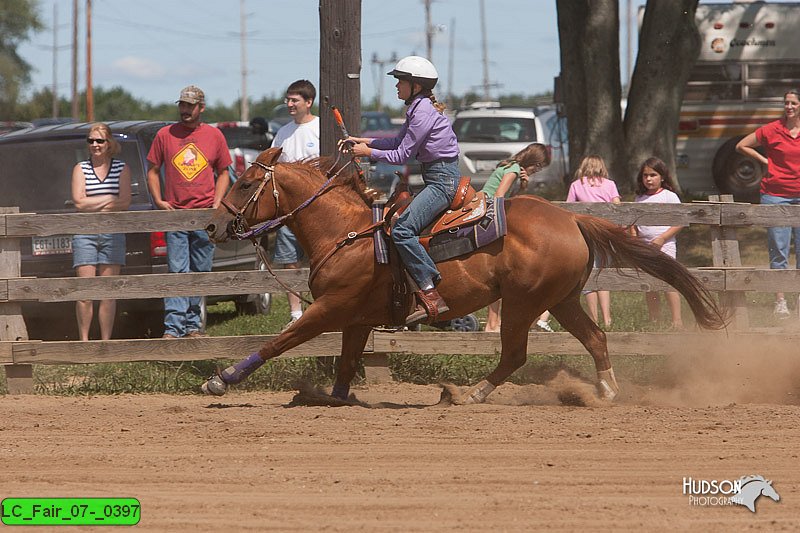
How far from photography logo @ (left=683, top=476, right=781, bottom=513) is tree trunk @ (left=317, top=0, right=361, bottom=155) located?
467cm

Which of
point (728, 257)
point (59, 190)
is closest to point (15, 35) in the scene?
→ point (59, 190)

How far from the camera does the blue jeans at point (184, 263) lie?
10.0 metres

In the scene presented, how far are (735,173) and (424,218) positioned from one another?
44.2 ft

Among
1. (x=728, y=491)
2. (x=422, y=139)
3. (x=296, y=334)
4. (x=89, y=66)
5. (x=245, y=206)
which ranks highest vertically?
(x=89, y=66)

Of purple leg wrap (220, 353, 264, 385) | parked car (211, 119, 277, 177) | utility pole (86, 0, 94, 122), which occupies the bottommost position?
purple leg wrap (220, 353, 264, 385)

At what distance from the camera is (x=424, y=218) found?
8156mm

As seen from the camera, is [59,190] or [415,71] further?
[59,190]

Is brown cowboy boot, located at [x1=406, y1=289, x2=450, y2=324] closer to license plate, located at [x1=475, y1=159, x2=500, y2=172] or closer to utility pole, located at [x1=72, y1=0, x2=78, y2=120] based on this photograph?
license plate, located at [x1=475, y1=159, x2=500, y2=172]

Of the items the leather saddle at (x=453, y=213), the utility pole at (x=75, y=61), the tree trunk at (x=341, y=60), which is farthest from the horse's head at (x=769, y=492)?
the utility pole at (x=75, y=61)

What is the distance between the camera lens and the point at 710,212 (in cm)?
955

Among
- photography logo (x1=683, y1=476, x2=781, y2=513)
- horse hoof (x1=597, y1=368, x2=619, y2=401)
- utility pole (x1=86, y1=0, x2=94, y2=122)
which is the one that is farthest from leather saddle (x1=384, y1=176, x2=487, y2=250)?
utility pole (x1=86, y1=0, x2=94, y2=122)

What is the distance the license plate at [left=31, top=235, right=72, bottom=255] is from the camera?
1055 cm

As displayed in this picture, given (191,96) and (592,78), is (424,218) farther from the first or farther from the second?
(592,78)

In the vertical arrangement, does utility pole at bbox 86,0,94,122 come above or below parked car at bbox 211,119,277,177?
above
